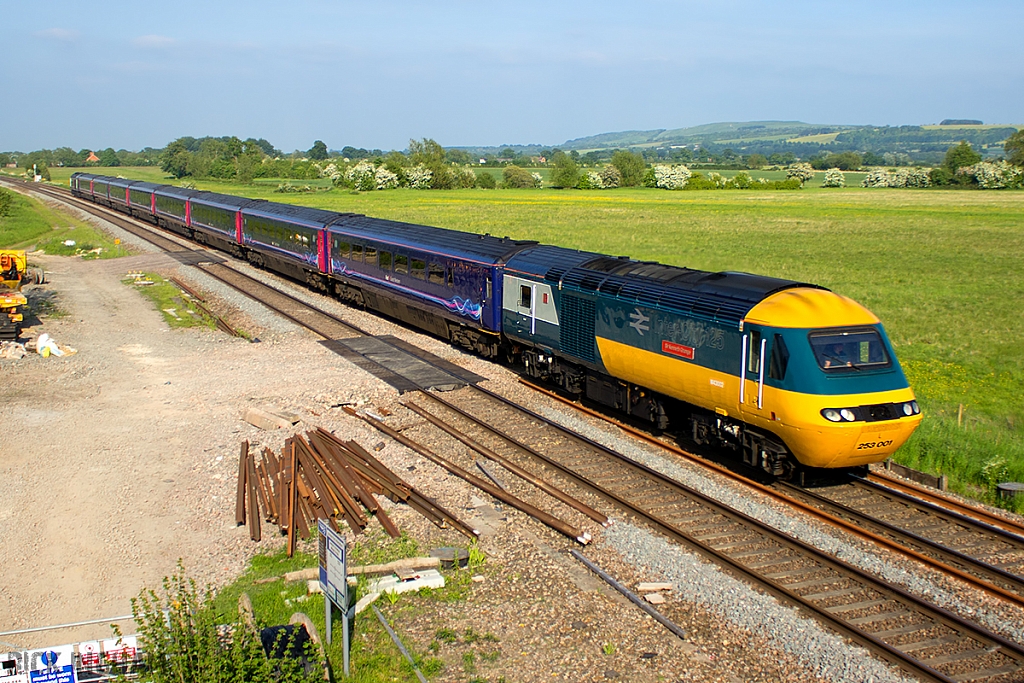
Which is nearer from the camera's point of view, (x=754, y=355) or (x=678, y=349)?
(x=754, y=355)

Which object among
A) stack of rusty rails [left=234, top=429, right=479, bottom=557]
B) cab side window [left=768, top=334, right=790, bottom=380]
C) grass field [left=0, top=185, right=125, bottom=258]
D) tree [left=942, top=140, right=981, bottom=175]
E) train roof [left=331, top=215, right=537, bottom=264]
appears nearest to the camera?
stack of rusty rails [left=234, top=429, right=479, bottom=557]

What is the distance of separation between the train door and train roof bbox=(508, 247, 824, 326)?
0.46 meters

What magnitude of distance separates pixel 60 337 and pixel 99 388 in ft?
20.6

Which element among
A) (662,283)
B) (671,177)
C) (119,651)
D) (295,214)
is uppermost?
(671,177)

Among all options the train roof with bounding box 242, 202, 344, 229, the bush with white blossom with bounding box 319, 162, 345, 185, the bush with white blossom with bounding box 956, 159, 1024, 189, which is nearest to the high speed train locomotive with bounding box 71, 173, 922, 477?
the train roof with bounding box 242, 202, 344, 229

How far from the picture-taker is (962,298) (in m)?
37.0

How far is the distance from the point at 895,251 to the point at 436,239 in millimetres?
38570

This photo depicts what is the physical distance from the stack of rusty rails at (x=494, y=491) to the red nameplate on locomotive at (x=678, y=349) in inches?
140

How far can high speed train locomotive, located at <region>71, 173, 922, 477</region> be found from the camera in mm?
13109

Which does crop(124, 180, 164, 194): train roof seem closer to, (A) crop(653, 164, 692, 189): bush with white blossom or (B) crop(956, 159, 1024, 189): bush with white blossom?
(A) crop(653, 164, 692, 189): bush with white blossom

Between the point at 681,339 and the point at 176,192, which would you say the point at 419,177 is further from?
the point at 681,339

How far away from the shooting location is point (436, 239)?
2620cm

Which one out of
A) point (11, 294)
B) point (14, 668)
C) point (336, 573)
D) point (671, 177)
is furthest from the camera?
point (671, 177)

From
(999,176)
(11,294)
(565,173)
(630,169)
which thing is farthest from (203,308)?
(999,176)
